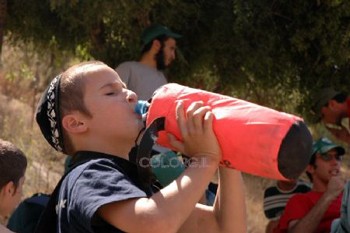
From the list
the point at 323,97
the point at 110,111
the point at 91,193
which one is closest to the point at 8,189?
the point at 110,111

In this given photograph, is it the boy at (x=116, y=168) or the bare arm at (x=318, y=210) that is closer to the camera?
the boy at (x=116, y=168)

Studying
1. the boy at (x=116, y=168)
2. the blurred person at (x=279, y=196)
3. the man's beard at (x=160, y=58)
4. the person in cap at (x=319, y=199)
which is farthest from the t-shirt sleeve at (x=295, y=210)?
the boy at (x=116, y=168)

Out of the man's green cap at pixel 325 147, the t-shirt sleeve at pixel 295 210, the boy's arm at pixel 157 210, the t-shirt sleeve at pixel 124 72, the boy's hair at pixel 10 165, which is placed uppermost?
the boy's arm at pixel 157 210

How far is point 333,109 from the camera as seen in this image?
5109mm

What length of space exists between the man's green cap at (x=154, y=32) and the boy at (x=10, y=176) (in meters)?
2.23

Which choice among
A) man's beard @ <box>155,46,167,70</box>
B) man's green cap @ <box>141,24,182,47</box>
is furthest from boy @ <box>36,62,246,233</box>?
man's beard @ <box>155,46,167,70</box>

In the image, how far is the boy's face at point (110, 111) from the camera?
186 cm

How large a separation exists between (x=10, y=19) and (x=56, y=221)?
148 inches

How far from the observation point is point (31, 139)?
10.6 meters

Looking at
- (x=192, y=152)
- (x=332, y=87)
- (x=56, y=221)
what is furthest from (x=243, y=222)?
(x=332, y=87)

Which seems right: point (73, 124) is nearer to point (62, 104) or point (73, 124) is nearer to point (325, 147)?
point (62, 104)

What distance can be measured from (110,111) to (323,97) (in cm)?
349

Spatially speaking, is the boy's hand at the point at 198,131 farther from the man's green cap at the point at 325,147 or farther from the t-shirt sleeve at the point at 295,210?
the man's green cap at the point at 325,147

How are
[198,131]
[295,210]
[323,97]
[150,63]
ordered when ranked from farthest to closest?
[323,97] < [150,63] < [295,210] < [198,131]
